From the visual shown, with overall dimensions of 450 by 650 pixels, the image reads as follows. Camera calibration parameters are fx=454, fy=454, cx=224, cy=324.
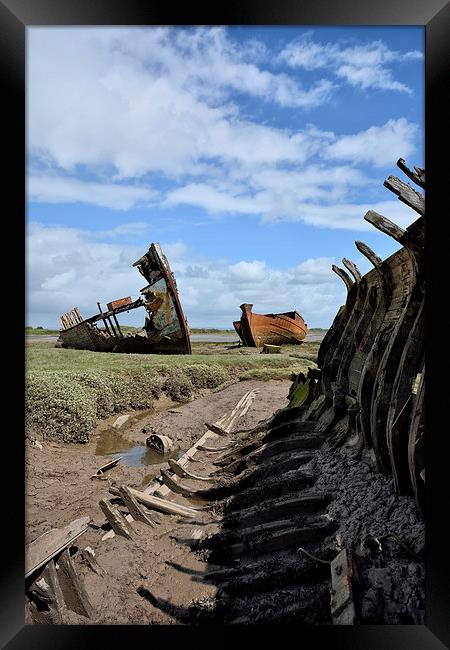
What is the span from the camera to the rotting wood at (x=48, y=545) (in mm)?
3560

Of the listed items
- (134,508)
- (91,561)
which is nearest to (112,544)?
(91,561)

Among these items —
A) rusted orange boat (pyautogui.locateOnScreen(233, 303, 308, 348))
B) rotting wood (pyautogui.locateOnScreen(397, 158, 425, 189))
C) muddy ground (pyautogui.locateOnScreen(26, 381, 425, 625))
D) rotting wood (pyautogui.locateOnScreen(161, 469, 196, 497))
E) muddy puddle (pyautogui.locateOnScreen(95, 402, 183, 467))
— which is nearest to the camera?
muddy ground (pyautogui.locateOnScreen(26, 381, 425, 625))

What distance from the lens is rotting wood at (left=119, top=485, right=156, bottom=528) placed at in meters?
5.36

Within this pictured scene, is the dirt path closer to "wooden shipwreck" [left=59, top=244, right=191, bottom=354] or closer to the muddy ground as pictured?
the muddy ground

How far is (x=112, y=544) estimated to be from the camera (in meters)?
4.80

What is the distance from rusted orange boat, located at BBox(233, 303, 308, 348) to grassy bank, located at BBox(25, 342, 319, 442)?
5434 millimetres

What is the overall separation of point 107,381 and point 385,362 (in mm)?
10104

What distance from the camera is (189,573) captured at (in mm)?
4320

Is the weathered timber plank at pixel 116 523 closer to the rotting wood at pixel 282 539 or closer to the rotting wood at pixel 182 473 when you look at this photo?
the rotting wood at pixel 282 539

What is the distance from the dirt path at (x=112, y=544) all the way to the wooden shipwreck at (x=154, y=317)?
35.7ft

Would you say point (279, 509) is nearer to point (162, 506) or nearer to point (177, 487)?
point (162, 506)

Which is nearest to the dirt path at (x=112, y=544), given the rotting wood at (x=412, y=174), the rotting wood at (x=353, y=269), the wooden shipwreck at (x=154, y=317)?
the rotting wood at (x=412, y=174)

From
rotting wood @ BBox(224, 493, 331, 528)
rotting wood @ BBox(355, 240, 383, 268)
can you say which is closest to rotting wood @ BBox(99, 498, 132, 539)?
rotting wood @ BBox(224, 493, 331, 528)

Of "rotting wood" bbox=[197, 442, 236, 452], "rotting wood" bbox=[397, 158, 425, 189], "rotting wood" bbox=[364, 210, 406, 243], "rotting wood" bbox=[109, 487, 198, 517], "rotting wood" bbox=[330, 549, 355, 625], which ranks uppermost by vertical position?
"rotting wood" bbox=[397, 158, 425, 189]
